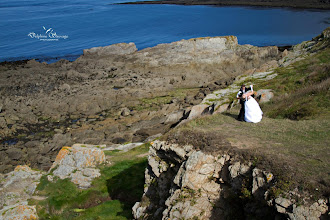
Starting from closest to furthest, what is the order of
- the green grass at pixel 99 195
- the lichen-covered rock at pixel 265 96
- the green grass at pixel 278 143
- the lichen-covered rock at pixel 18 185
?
the green grass at pixel 278 143 < the green grass at pixel 99 195 < the lichen-covered rock at pixel 18 185 < the lichen-covered rock at pixel 265 96

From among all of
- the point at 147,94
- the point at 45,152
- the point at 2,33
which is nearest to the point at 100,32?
the point at 2,33

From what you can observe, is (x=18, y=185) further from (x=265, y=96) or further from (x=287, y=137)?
(x=265, y=96)

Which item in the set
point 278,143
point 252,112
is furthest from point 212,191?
point 252,112

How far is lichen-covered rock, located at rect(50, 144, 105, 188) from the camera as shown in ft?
76.2

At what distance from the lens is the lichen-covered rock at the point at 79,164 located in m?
23.2

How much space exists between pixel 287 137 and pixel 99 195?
1418 cm

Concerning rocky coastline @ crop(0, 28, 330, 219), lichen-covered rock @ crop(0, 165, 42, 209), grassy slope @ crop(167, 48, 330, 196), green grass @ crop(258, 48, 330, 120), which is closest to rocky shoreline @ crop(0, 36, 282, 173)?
rocky coastline @ crop(0, 28, 330, 219)

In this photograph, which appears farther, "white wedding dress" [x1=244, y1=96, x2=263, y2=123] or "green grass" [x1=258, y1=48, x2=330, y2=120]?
"green grass" [x1=258, y1=48, x2=330, y2=120]

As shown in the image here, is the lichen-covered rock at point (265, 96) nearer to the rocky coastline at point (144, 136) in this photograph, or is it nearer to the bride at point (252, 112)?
the rocky coastline at point (144, 136)

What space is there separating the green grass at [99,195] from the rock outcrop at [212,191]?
3.71 meters

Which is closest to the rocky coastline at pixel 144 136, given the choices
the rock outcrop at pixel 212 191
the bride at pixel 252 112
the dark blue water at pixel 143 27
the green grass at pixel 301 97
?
the rock outcrop at pixel 212 191

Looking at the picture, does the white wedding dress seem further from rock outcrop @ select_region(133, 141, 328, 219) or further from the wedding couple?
rock outcrop @ select_region(133, 141, 328, 219)

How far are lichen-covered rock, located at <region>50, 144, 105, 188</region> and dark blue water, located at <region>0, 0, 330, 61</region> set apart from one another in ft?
198

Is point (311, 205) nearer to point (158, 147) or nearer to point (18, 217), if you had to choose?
point (158, 147)
